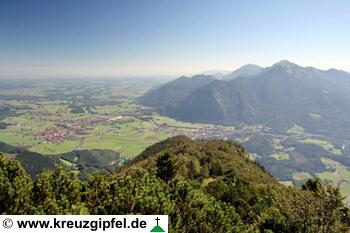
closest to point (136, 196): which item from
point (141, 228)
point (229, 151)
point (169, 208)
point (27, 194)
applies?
point (169, 208)

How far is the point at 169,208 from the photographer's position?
22.4 meters

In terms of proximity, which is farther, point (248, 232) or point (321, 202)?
point (321, 202)

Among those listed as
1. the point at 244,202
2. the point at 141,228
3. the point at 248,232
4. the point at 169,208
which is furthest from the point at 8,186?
the point at 244,202

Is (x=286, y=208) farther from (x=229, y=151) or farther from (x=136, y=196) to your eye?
(x=229, y=151)

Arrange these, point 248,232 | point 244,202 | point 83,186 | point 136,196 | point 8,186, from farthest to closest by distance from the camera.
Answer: point 244,202
point 248,232
point 83,186
point 136,196
point 8,186

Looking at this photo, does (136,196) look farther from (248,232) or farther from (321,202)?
(321,202)

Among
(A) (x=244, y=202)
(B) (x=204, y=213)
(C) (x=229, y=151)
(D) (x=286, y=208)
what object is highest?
(B) (x=204, y=213)

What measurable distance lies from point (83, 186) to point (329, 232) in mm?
19586

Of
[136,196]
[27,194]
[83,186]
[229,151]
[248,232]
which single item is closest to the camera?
[27,194]

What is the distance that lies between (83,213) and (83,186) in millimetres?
8200

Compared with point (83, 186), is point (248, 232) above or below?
below

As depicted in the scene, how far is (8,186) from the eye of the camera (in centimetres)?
1769

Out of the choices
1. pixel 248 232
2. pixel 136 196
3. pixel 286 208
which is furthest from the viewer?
pixel 286 208

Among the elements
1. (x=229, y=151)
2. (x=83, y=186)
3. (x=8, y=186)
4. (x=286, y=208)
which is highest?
(x=8, y=186)
